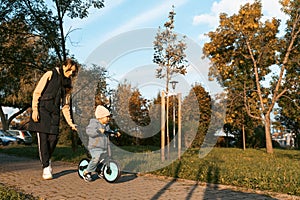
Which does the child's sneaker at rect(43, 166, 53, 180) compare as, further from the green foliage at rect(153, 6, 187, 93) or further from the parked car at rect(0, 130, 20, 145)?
the parked car at rect(0, 130, 20, 145)

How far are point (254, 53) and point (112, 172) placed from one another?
19.8 m

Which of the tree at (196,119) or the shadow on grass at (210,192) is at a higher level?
the tree at (196,119)

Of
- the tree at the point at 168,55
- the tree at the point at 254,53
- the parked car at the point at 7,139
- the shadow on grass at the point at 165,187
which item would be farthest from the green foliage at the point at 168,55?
the parked car at the point at 7,139

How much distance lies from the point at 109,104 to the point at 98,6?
3733 millimetres

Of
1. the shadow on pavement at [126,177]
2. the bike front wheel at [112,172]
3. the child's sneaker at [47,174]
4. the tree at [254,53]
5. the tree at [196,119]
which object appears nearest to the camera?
the bike front wheel at [112,172]

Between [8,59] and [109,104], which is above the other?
[8,59]

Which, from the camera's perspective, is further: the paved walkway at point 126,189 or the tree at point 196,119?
the tree at point 196,119

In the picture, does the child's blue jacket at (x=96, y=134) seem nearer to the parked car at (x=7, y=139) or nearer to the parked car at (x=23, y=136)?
the parked car at (x=7, y=139)

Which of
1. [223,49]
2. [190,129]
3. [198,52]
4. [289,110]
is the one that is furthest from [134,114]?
[289,110]

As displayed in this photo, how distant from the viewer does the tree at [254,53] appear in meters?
22.8

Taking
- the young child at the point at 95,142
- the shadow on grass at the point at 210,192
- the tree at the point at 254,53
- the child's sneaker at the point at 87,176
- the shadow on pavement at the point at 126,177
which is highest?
the tree at the point at 254,53

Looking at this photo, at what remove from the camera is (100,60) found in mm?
9508

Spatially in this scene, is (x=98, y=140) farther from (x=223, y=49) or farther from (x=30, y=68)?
(x=223, y=49)

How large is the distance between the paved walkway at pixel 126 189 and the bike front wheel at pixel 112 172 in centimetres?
11
